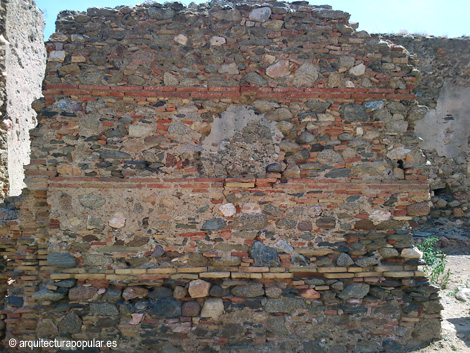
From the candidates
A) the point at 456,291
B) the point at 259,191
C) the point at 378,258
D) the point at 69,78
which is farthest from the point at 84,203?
the point at 456,291

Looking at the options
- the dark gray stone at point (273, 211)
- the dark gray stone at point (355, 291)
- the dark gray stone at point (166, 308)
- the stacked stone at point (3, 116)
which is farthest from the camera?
the stacked stone at point (3, 116)

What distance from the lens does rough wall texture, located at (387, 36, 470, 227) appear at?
9125mm

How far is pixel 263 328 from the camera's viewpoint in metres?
4.16

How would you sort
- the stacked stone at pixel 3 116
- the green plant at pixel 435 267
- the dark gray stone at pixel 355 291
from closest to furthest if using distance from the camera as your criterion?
the dark gray stone at pixel 355 291, the stacked stone at pixel 3 116, the green plant at pixel 435 267

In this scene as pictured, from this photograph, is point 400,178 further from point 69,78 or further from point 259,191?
point 69,78

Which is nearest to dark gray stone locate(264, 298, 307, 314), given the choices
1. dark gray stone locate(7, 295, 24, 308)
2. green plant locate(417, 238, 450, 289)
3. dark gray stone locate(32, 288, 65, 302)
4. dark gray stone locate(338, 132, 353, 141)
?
dark gray stone locate(338, 132, 353, 141)

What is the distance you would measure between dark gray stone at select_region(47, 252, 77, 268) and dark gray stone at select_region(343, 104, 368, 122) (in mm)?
3678

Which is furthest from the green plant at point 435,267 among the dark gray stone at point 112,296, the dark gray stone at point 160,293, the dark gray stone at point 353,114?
the dark gray stone at point 112,296

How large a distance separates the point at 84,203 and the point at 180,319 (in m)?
1.76

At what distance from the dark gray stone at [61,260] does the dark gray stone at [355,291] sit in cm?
316

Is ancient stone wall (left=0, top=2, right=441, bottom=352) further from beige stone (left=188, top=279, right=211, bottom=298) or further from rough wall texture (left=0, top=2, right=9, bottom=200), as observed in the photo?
rough wall texture (left=0, top=2, right=9, bottom=200)

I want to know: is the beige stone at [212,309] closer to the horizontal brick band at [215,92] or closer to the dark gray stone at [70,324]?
the dark gray stone at [70,324]

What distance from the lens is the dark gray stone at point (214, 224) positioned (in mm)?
4293

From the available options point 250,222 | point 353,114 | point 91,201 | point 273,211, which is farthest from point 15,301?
point 353,114
